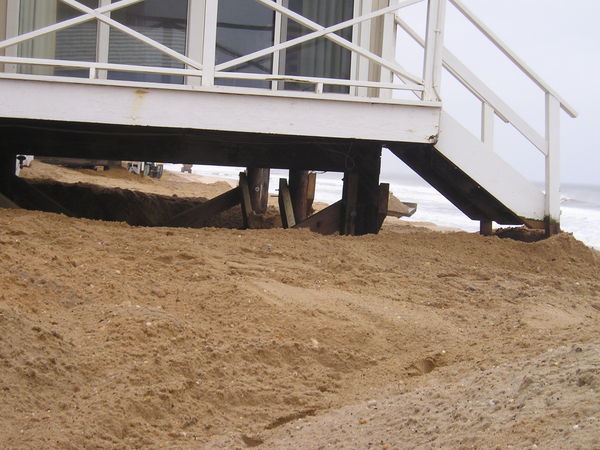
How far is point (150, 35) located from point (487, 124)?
3721 millimetres

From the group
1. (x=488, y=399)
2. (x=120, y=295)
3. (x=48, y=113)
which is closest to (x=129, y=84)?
(x=48, y=113)

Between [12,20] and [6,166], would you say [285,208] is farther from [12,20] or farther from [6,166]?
[12,20]

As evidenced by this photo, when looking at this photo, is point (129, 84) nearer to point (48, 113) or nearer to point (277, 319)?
point (48, 113)

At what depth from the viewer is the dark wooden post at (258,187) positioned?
1209cm

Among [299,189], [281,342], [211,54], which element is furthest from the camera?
[299,189]

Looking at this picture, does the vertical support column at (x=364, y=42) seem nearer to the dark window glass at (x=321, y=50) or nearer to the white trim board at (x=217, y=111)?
the dark window glass at (x=321, y=50)

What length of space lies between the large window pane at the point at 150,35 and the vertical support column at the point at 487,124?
10.6 feet

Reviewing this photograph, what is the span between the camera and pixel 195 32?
9.27 metres

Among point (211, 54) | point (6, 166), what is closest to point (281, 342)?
point (211, 54)

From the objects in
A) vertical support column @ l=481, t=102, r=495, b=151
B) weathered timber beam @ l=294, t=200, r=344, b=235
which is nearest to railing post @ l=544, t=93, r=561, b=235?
vertical support column @ l=481, t=102, r=495, b=151

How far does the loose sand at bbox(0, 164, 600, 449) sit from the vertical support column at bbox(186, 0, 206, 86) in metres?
2.30

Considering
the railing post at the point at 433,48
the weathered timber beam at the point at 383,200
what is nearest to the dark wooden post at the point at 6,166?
the weathered timber beam at the point at 383,200

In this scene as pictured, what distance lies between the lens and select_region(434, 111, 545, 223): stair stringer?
855 cm

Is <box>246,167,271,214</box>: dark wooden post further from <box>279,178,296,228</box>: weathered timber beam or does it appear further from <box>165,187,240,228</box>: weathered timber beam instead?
<box>279,178,296,228</box>: weathered timber beam
